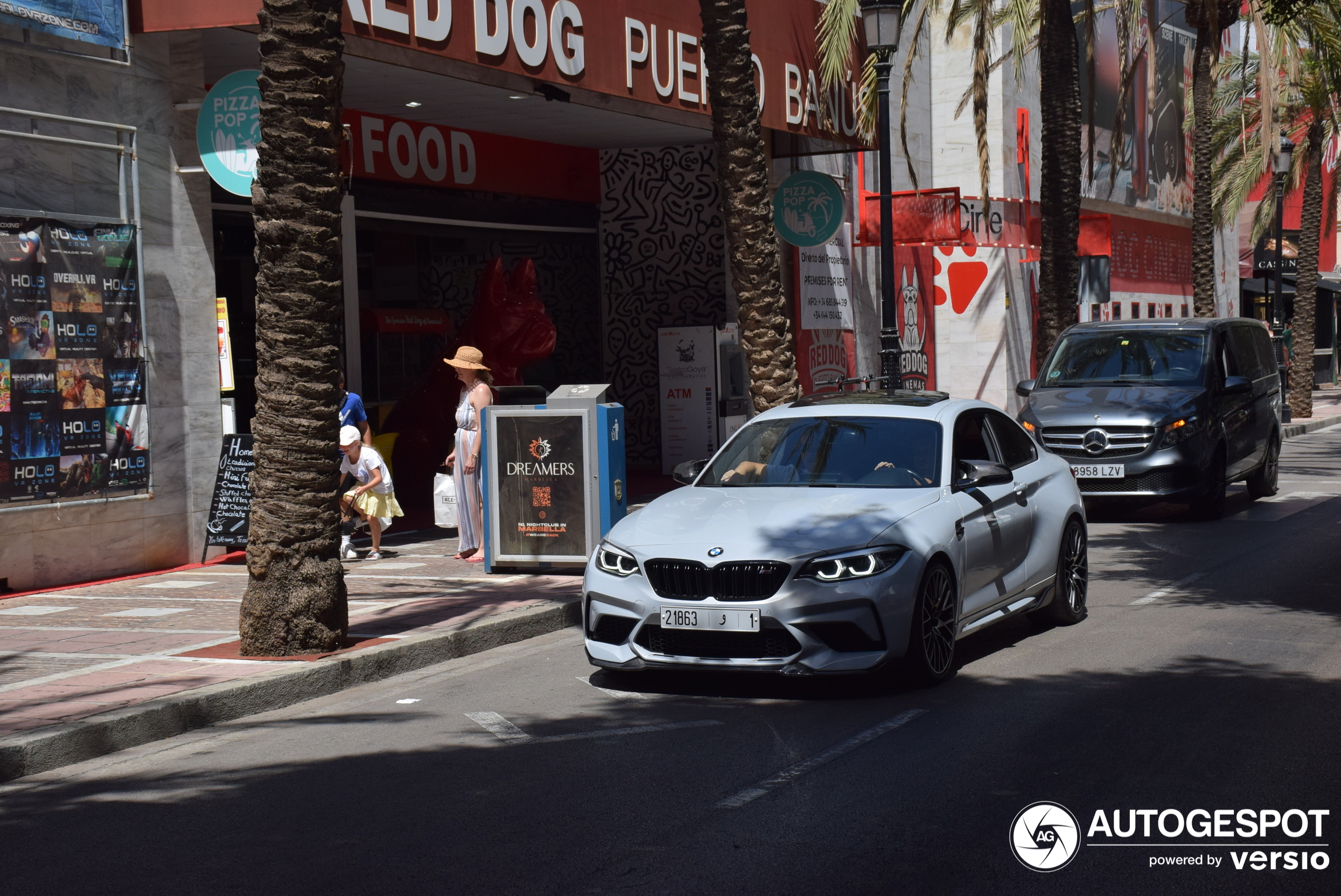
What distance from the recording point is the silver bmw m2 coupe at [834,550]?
718 cm

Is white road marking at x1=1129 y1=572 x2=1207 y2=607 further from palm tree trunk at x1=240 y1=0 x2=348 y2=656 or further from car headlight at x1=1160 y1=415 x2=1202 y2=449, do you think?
palm tree trunk at x1=240 y1=0 x2=348 y2=656

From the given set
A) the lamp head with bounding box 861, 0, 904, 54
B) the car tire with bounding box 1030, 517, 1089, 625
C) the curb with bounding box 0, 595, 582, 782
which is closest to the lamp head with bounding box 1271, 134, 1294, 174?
the lamp head with bounding box 861, 0, 904, 54

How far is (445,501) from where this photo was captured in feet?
45.3

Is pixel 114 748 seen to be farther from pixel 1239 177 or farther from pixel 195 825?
pixel 1239 177

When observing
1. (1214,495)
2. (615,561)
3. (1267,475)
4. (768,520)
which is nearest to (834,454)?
(768,520)

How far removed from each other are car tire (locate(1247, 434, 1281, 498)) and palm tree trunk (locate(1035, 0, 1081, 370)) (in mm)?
3791

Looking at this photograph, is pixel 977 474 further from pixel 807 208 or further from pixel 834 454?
pixel 807 208

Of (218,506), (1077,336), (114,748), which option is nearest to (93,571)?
(218,506)

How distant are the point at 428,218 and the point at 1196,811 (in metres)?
13.9

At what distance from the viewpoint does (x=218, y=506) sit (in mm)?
12727

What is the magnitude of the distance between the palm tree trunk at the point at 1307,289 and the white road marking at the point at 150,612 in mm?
26377

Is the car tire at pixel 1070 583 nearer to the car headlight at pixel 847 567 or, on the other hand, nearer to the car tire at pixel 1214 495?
the car headlight at pixel 847 567

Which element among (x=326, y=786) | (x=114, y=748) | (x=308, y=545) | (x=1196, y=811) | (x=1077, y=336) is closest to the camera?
(x=1196, y=811)

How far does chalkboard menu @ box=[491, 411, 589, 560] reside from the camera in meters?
11.6
